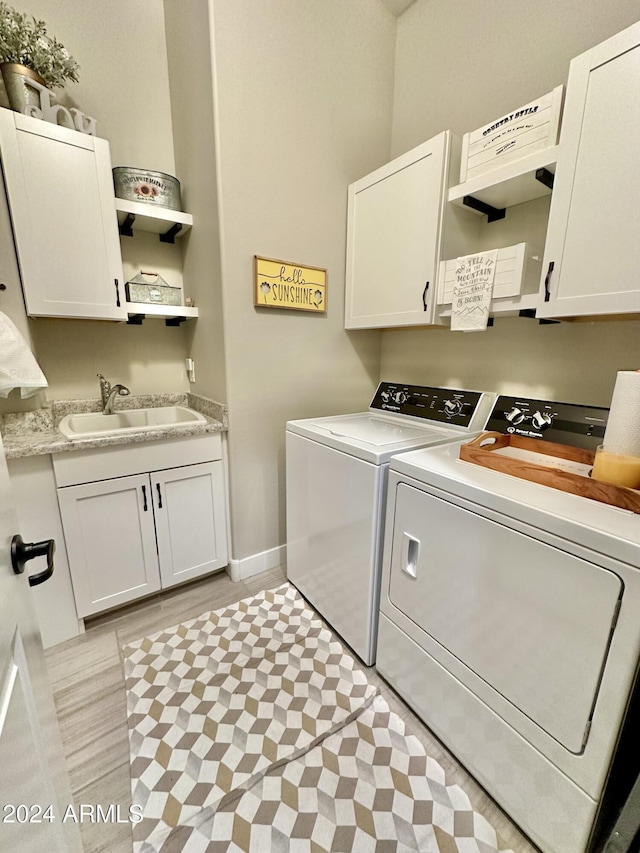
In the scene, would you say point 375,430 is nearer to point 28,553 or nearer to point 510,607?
point 510,607

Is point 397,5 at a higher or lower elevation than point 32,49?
higher

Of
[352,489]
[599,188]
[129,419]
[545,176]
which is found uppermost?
[545,176]

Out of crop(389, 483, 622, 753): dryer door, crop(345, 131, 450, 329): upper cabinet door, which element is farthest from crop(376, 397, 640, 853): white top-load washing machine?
crop(345, 131, 450, 329): upper cabinet door

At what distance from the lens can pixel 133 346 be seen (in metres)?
2.12

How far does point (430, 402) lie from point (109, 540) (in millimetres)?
1672

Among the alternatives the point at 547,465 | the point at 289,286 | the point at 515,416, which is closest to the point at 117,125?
the point at 289,286

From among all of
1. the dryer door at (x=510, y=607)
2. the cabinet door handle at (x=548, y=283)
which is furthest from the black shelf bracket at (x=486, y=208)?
the dryer door at (x=510, y=607)

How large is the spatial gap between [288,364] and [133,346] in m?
0.98

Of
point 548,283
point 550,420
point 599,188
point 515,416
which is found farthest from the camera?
point 515,416

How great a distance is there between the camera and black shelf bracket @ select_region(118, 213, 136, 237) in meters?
1.84

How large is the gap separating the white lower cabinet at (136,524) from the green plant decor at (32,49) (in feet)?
5.52

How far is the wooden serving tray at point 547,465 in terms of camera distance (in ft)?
2.92

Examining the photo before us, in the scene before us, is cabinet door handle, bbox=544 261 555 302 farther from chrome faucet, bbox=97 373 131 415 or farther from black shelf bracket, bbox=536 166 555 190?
chrome faucet, bbox=97 373 131 415

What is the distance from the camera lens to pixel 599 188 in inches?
42.7
